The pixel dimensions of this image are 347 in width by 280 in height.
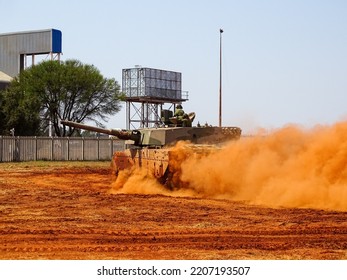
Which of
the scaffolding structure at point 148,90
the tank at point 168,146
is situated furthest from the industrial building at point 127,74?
the tank at point 168,146

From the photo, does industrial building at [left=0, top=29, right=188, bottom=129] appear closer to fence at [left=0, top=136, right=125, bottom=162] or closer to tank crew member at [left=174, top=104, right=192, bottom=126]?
fence at [left=0, top=136, right=125, bottom=162]

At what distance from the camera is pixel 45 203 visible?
16.3 metres

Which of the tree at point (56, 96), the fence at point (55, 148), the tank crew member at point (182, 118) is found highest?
the tree at point (56, 96)

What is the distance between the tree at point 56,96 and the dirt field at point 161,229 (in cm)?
3308

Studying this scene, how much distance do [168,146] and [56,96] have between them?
1359 inches

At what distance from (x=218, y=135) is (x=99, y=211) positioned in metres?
7.47

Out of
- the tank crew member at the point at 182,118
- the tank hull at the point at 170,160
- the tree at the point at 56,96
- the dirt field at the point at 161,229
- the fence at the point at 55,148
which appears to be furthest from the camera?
the tree at the point at 56,96

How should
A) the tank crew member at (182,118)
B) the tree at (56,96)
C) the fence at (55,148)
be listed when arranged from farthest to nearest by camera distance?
1. the tree at (56,96)
2. the fence at (55,148)
3. the tank crew member at (182,118)

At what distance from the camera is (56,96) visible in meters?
53.2

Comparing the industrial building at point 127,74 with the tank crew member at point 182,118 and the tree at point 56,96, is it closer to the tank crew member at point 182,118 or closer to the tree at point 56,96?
the tree at point 56,96

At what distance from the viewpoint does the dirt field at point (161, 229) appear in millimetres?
9141

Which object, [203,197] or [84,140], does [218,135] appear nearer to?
[203,197]

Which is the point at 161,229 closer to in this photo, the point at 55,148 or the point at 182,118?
the point at 182,118

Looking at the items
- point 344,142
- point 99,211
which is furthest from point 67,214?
point 344,142
